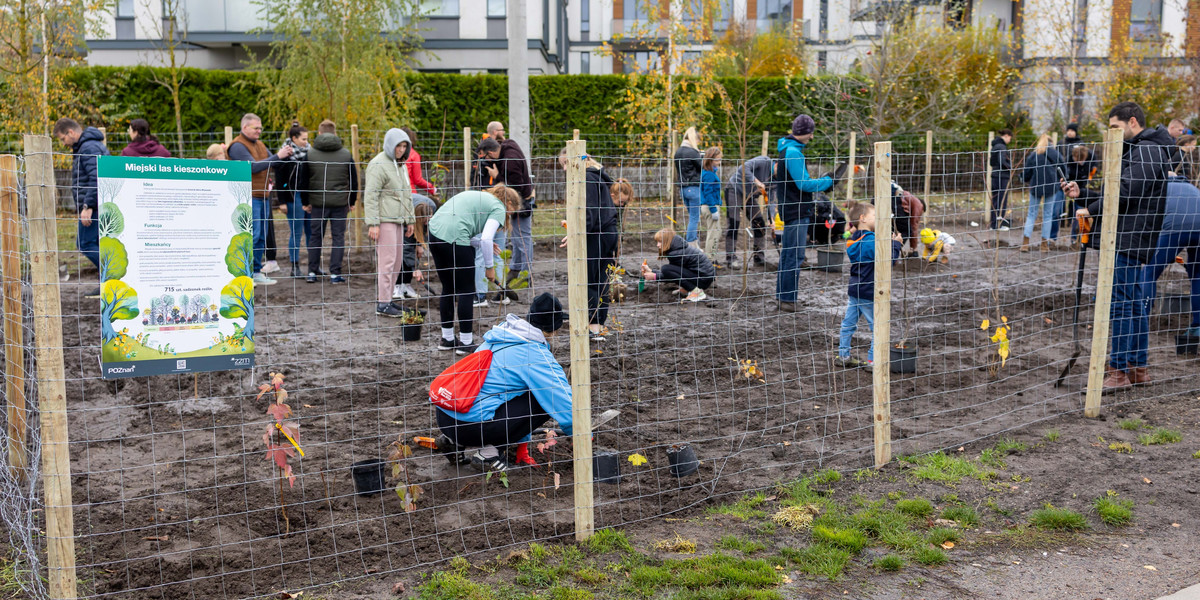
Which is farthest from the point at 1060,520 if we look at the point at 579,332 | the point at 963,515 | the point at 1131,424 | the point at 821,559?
the point at 579,332

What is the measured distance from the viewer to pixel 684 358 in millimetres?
7133

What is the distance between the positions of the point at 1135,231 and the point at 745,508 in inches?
149

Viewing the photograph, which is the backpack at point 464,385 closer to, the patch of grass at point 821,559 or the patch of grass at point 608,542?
the patch of grass at point 608,542

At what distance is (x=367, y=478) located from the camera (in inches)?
170

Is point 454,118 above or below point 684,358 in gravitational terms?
above

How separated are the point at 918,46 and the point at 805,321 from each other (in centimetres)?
1258

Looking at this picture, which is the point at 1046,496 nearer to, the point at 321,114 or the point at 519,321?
the point at 519,321

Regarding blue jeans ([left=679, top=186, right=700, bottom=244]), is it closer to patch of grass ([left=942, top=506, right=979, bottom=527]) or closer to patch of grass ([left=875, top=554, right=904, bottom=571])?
patch of grass ([left=942, top=506, right=979, bottom=527])

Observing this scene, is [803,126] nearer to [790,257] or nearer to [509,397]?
[790,257]

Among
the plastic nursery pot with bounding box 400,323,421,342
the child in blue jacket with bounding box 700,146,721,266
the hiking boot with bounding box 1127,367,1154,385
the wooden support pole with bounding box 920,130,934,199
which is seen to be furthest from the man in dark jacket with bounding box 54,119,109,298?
the hiking boot with bounding box 1127,367,1154,385

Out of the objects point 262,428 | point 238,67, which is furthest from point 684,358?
point 238,67

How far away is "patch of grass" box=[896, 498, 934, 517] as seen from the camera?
4.33 m

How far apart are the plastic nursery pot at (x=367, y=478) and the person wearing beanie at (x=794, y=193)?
4403 millimetres

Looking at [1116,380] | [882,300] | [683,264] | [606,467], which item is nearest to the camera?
[606,467]
